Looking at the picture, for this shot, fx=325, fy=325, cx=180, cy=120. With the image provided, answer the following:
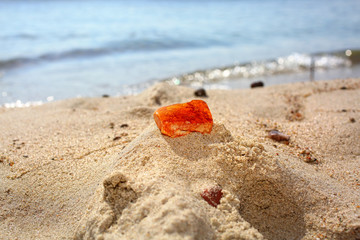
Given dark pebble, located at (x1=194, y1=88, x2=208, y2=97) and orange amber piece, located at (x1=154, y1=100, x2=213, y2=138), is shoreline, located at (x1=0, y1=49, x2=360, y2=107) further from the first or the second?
orange amber piece, located at (x1=154, y1=100, x2=213, y2=138)

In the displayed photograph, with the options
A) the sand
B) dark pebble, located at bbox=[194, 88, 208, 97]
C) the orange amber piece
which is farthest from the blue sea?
the orange amber piece

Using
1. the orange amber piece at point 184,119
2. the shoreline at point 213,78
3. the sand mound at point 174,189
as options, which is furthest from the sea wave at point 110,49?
the sand mound at point 174,189

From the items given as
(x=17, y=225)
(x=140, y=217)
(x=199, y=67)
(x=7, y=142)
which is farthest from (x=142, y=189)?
(x=199, y=67)

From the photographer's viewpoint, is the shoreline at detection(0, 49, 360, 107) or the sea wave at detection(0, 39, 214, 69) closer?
the shoreline at detection(0, 49, 360, 107)

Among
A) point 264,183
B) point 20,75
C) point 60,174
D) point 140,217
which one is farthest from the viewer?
point 20,75

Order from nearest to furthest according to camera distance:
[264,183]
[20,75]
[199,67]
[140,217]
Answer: [140,217]
[264,183]
[20,75]
[199,67]

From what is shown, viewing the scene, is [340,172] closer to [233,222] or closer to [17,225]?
[233,222]

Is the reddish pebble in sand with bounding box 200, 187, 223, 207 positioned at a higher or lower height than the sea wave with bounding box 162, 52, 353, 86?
higher

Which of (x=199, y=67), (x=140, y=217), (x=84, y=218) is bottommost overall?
(x=199, y=67)
